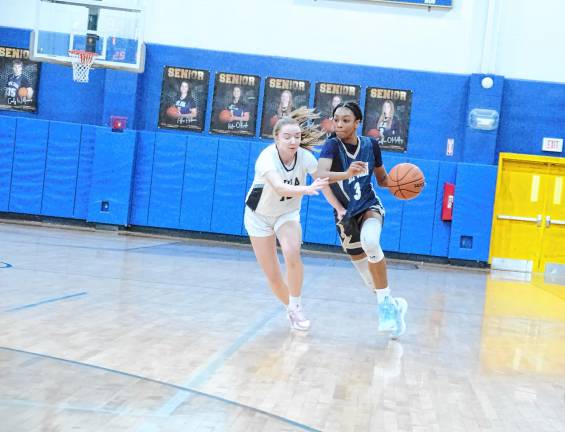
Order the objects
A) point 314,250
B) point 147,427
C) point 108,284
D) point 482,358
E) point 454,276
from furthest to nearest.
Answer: point 314,250, point 454,276, point 108,284, point 482,358, point 147,427

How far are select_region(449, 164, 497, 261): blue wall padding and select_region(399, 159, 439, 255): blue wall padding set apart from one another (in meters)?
0.38

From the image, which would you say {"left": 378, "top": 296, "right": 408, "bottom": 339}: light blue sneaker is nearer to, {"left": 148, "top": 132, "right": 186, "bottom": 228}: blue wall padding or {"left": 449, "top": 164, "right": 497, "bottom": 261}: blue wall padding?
{"left": 449, "top": 164, "right": 497, "bottom": 261}: blue wall padding

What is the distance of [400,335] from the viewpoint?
5766mm

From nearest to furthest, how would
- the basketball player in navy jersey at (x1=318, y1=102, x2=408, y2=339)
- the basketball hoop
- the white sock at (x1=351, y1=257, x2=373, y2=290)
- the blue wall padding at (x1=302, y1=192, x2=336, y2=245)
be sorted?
the basketball player in navy jersey at (x1=318, y1=102, x2=408, y2=339), the white sock at (x1=351, y1=257, x2=373, y2=290), the basketball hoop, the blue wall padding at (x1=302, y1=192, x2=336, y2=245)

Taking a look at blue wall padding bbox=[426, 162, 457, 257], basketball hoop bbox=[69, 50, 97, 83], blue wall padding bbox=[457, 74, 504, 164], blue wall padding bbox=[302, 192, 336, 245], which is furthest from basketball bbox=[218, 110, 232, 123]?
blue wall padding bbox=[457, 74, 504, 164]

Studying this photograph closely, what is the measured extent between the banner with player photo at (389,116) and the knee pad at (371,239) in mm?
9030

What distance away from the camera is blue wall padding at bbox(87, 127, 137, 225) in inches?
574

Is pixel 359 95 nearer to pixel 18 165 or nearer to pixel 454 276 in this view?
pixel 454 276

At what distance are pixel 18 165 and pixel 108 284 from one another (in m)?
8.19

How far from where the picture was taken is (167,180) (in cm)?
1468

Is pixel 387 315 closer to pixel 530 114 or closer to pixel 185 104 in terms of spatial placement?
pixel 530 114

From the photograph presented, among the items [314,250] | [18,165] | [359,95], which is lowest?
[314,250]

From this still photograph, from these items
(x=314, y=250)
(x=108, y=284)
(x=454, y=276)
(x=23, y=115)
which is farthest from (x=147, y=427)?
(x=23, y=115)

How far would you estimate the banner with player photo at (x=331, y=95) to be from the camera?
14617 mm
